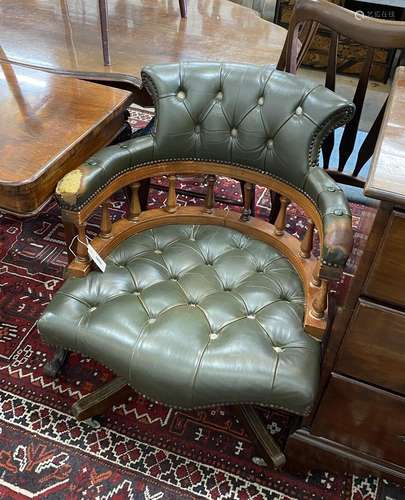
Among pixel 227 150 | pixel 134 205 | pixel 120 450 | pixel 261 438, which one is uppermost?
pixel 227 150

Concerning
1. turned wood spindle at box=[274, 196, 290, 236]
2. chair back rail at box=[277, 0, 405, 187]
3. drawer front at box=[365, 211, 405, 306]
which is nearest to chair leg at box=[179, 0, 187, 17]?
chair back rail at box=[277, 0, 405, 187]

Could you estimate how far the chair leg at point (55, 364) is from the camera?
1616 millimetres

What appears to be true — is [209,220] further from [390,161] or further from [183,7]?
[183,7]

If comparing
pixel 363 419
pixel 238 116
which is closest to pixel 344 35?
pixel 238 116

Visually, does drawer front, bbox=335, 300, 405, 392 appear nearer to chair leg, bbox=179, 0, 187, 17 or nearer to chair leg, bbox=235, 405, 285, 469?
chair leg, bbox=235, 405, 285, 469

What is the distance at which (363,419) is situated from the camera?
122 cm

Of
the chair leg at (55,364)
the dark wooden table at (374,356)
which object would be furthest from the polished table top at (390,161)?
the chair leg at (55,364)

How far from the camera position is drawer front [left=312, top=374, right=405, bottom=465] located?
1.15 meters

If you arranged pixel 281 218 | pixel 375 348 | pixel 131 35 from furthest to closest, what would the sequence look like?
pixel 131 35
pixel 281 218
pixel 375 348

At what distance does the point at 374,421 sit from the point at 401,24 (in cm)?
110

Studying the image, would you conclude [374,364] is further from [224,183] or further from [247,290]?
[224,183]

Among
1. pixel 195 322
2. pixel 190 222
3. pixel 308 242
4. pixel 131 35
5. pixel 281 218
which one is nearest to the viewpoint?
pixel 195 322

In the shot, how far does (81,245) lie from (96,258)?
2.1 inches

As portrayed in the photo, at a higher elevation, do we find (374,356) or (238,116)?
(238,116)
